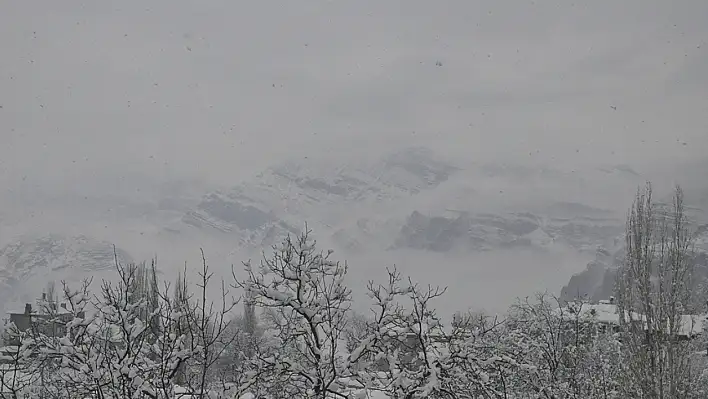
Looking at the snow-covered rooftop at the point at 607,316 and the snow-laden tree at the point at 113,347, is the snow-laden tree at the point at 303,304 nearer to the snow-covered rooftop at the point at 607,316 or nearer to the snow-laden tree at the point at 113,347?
the snow-laden tree at the point at 113,347

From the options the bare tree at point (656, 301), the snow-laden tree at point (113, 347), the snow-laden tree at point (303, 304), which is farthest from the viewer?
the bare tree at point (656, 301)

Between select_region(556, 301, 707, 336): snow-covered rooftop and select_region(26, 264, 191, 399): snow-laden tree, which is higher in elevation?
select_region(556, 301, 707, 336): snow-covered rooftop

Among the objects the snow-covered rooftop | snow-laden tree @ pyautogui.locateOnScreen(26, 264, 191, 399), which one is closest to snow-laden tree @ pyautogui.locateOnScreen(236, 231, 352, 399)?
snow-laden tree @ pyautogui.locateOnScreen(26, 264, 191, 399)

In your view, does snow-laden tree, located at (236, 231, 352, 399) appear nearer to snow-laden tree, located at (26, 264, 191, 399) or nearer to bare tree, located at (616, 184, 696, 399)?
snow-laden tree, located at (26, 264, 191, 399)

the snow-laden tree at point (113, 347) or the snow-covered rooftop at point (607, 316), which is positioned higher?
the snow-covered rooftop at point (607, 316)

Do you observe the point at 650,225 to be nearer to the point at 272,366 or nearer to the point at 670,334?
the point at 670,334

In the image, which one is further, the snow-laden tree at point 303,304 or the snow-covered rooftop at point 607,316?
the snow-covered rooftop at point 607,316

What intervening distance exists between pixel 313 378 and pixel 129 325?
8.91 feet

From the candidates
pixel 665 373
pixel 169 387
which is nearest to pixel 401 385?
pixel 169 387

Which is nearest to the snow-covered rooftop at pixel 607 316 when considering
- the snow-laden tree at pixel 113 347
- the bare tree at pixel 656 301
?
the bare tree at pixel 656 301

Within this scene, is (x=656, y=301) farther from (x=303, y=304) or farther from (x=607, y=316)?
(x=607, y=316)

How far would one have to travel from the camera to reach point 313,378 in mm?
9445

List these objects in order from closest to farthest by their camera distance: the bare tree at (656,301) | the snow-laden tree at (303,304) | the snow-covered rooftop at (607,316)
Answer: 1. the snow-laden tree at (303,304)
2. the bare tree at (656,301)
3. the snow-covered rooftop at (607,316)

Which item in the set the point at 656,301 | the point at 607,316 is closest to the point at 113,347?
A: the point at 656,301
